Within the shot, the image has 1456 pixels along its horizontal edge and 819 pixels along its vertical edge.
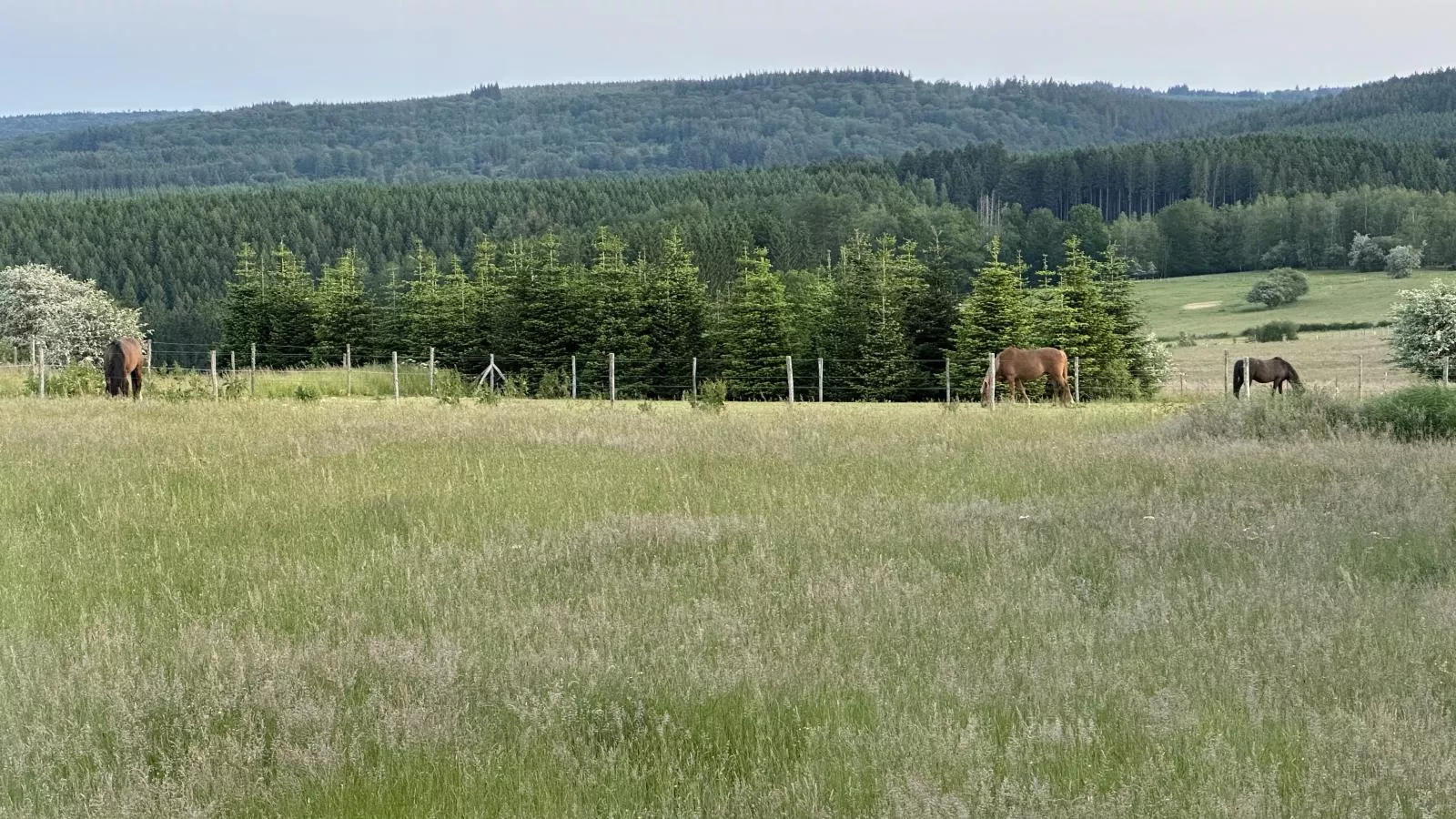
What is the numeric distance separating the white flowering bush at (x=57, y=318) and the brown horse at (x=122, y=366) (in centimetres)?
5862

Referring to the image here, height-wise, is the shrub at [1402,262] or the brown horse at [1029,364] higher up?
the shrub at [1402,262]

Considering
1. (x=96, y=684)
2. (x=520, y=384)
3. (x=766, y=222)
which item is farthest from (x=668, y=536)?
(x=766, y=222)

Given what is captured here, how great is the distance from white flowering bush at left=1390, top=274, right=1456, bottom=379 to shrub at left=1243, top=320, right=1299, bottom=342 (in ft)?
103

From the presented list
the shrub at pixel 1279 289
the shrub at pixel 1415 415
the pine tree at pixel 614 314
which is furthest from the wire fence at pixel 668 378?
the shrub at pixel 1279 289

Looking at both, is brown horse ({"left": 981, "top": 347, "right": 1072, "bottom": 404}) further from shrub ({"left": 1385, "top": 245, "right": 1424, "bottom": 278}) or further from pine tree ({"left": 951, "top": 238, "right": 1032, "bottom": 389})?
shrub ({"left": 1385, "top": 245, "right": 1424, "bottom": 278})

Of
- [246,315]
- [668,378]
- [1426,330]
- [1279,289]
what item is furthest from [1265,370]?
[1279,289]

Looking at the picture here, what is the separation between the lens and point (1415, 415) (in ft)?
53.5

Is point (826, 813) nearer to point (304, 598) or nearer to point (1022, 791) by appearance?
point (1022, 791)

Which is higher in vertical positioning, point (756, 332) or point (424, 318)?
point (424, 318)

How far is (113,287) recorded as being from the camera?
14288cm

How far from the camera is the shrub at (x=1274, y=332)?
81.2 meters

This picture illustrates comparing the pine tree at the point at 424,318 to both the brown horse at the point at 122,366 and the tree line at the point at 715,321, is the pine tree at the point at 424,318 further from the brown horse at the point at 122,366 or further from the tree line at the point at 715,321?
the brown horse at the point at 122,366

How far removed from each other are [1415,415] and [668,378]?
136ft

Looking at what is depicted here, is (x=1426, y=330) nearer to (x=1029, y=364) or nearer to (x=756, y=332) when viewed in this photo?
(x=1029, y=364)
